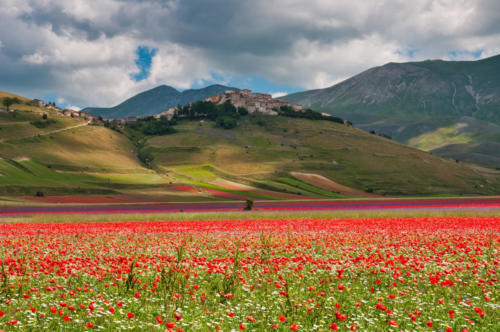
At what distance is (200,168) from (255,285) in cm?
14537

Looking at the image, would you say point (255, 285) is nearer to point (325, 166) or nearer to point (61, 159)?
point (61, 159)

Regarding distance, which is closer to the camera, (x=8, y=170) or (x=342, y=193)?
(x=8, y=170)

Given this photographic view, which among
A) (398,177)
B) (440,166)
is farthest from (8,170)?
(440,166)

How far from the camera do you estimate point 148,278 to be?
13.5 metres

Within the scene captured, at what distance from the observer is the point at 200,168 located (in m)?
156

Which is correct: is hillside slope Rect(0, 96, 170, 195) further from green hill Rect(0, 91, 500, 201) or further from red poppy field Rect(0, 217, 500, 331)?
red poppy field Rect(0, 217, 500, 331)

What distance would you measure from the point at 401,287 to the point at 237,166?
498 feet

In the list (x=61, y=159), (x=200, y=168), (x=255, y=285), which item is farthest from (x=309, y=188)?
(x=255, y=285)

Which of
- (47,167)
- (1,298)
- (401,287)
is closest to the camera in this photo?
(1,298)

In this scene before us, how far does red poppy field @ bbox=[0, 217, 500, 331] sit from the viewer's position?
356 inches

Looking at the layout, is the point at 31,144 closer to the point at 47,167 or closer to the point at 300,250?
the point at 47,167

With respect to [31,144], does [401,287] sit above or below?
below

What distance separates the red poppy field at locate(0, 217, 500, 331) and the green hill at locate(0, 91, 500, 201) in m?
80.7

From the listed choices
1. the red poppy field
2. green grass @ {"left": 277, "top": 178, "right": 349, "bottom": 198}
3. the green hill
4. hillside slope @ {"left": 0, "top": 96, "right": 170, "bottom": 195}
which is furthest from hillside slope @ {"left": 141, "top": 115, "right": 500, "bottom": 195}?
the red poppy field
